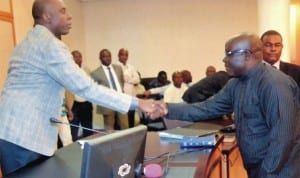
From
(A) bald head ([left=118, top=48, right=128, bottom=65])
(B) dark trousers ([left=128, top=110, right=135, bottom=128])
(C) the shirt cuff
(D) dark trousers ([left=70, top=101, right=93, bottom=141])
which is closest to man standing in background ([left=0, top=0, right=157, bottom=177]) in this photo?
(C) the shirt cuff

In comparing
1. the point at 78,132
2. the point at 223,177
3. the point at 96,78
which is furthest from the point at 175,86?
the point at 223,177

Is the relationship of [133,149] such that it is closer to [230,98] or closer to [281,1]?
[230,98]

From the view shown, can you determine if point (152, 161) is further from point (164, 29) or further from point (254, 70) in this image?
point (164, 29)

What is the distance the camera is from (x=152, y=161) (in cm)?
190

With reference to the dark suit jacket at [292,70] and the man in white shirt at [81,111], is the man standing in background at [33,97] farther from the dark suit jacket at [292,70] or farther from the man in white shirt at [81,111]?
the man in white shirt at [81,111]

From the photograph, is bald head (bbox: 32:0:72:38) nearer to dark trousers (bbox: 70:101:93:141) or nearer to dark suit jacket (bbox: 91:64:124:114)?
dark suit jacket (bbox: 91:64:124:114)

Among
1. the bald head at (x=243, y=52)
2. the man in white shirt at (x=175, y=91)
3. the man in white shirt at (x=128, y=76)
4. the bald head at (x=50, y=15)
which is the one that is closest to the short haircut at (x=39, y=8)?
the bald head at (x=50, y=15)

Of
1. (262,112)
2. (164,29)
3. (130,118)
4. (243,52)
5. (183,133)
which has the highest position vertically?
(164,29)

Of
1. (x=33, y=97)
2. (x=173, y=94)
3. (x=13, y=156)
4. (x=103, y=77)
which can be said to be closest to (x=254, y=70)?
(x=33, y=97)

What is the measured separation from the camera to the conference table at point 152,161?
167 cm

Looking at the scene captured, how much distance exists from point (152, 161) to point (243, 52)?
0.68m

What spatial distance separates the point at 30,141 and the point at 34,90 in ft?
0.78

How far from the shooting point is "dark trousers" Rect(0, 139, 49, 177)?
5.98 ft

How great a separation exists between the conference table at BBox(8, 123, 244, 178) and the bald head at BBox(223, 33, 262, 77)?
496 mm
